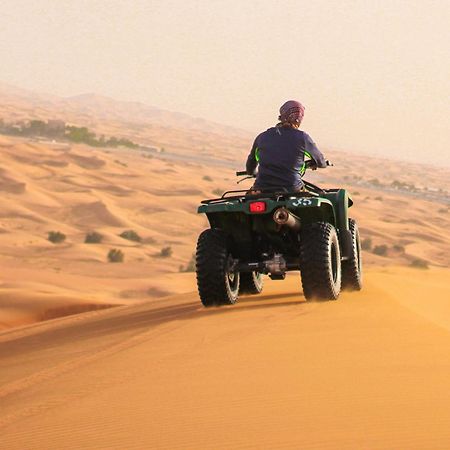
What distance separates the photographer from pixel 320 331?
7.18 meters

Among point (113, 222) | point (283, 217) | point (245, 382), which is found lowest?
point (113, 222)

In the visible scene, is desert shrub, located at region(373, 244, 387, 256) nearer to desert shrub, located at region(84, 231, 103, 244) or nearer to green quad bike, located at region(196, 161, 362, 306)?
desert shrub, located at region(84, 231, 103, 244)

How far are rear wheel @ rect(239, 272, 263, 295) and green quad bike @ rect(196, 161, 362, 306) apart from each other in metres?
0.78

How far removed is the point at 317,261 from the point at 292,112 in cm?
144

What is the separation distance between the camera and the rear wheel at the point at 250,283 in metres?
10.5

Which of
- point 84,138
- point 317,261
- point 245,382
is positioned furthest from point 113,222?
point 84,138

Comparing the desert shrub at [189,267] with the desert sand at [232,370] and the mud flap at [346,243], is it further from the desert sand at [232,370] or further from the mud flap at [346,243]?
the mud flap at [346,243]

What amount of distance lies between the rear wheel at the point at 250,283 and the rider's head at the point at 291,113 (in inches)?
73.7

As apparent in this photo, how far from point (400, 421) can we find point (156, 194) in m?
40.5

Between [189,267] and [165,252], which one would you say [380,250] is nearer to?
[165,252]

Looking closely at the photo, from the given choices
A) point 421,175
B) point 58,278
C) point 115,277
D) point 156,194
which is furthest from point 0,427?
point 421,175

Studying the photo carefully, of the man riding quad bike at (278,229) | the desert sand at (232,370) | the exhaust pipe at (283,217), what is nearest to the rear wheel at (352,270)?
the desert sand at (232,370)

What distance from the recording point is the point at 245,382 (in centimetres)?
542

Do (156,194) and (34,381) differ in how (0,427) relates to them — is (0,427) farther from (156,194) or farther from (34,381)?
(156,194)
